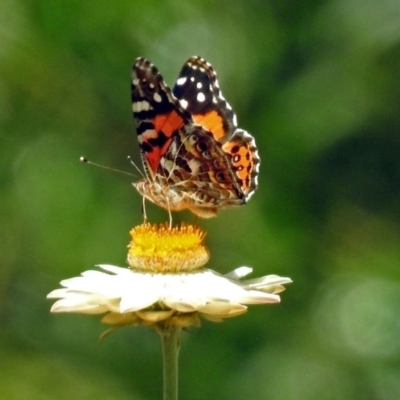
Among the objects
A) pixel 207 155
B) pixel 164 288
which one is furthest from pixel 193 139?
pixel 164 288

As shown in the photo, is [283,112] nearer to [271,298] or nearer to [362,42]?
[362,42]

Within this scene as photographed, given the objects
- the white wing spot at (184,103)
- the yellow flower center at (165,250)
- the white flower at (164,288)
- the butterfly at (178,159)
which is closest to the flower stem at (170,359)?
the white flower at (164,288)

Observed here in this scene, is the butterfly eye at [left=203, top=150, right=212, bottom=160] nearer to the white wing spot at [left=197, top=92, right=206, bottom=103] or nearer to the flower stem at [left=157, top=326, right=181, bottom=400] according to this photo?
the white wing spot at [left=197, top=92, right=206, bottom=103]

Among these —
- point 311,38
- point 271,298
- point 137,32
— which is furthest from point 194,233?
point 311,38

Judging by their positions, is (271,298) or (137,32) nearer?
(271,298)

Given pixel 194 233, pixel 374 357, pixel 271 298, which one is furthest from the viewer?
pixel 374 357

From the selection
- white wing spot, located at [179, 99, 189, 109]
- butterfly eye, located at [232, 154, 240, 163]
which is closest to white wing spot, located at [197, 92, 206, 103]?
white wing spot, located at [179, 99, 189, 109]

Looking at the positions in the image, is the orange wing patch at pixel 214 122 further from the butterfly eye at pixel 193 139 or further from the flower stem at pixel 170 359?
the flower stem at pixel 170 359
